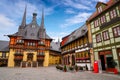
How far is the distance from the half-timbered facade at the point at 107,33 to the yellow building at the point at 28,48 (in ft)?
74.9

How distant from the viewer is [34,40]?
3716 cm

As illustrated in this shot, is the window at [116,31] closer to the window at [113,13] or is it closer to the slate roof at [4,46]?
the window at [113,13]

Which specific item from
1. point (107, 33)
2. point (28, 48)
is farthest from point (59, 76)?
point (28, 48)

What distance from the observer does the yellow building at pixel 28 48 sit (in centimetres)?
3400

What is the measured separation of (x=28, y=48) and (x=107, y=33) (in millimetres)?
27815

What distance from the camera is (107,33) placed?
594 inches

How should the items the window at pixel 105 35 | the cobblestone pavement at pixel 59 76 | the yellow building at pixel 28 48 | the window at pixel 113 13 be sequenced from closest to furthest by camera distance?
the cobblestone pavement at pixel 59 76, the window at pixel 113 13, the window at pixel 105 35, the yellow building at pixel 28 48

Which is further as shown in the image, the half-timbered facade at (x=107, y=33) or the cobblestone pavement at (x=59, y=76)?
the half-timbered facade at (x=107, y=33)

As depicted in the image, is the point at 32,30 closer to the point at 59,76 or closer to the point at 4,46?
the point at 4,46

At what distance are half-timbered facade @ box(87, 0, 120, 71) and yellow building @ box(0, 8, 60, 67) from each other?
22.8 metres

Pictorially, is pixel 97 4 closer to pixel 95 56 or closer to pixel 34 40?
pixel 95 56

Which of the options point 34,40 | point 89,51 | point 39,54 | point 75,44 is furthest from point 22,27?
point 89,51

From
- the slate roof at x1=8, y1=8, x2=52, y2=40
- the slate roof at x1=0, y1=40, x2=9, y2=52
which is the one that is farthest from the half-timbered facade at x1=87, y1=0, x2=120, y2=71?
the slate roof at x1=0, y1=40, x2=9, y2=52

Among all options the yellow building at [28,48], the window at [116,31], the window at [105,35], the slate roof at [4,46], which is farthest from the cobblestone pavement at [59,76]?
the slate roof at [4,46]
